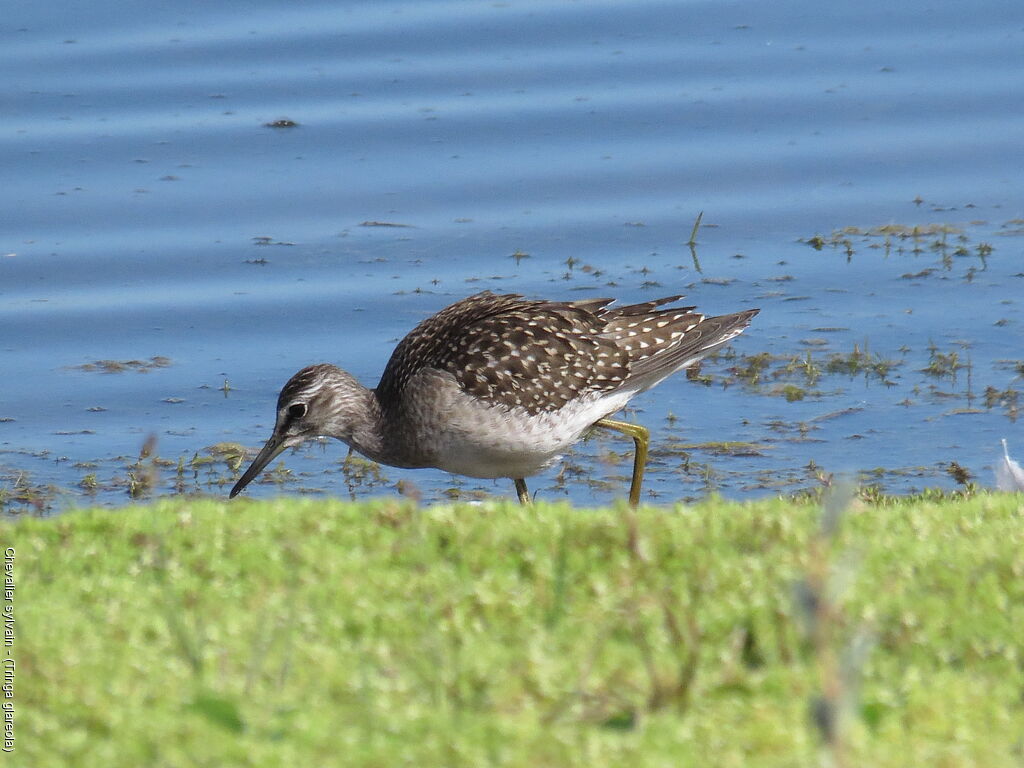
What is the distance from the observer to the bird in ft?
26.7

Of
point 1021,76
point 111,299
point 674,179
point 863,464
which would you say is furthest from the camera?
point 1021,76

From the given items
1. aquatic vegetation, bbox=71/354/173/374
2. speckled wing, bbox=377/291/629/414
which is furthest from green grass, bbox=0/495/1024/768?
aquatic vegetation, bbox=71/354/173/374

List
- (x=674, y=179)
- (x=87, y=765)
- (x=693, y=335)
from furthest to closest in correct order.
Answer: (x=674, y=179) < (x=693, y=335) < (x=87, y=765)

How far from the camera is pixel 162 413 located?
10.4 m

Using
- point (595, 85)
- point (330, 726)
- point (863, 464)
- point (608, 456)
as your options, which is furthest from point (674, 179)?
point (330, 726)

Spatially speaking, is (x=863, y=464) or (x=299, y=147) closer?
(x=863, y=464)

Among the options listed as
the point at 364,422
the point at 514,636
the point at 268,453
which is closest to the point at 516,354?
the point at 364,422

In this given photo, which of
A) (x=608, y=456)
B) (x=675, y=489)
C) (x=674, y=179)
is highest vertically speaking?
(x=608, y=456)

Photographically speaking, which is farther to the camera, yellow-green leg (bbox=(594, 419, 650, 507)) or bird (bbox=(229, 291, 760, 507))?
yellow-green leg (bbox=(594, 419, 650, 507))

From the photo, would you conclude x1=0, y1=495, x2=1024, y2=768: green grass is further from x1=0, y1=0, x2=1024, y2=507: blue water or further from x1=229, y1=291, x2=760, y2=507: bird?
x1=0, y1=0, x2=1024, y2=507: blue water

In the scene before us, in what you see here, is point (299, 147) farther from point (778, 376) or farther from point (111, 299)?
point (778, 376)

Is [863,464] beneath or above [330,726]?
beneath

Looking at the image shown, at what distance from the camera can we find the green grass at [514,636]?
12.0 ft

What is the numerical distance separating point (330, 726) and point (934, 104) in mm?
11445
